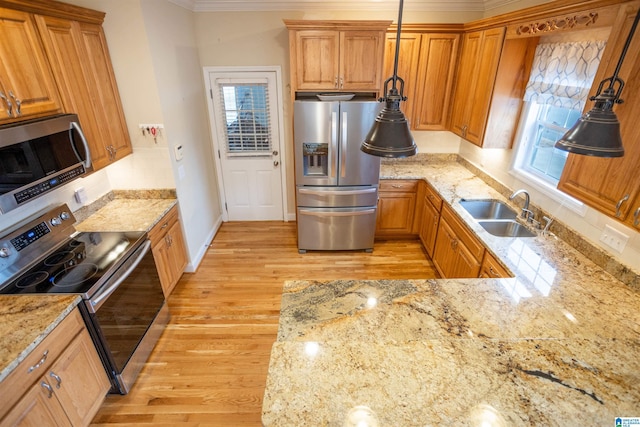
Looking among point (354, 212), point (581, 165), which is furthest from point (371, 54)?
point (581, 165)

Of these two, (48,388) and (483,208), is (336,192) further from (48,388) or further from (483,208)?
(48,388)

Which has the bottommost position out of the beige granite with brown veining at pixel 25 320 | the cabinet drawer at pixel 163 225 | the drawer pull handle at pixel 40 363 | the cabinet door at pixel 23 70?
the drawer pull handle at pixel 40 363

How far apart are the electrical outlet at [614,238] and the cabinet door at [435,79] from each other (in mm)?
2085

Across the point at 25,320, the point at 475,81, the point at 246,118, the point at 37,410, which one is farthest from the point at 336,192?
the point at 37,410

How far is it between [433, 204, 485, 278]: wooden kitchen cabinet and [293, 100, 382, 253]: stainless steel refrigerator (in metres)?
0.79

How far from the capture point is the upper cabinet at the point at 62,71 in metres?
1.78

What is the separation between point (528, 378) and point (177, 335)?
2.56 meters

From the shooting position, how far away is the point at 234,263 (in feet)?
12.2

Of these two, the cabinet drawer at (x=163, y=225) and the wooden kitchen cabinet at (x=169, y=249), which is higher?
the cabinet drawer at (x=163, y=225)

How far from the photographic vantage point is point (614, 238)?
6.46ft

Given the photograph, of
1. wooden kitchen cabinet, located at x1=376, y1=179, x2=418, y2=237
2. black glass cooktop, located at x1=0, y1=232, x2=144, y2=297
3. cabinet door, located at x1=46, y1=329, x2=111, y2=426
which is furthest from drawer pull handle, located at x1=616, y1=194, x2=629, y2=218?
cabinet door, located at x1=46, y1=329, x2=111, y2=426

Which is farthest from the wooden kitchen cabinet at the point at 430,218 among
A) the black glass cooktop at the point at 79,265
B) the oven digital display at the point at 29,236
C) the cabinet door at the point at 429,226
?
the oven digital display at the point at 29,236

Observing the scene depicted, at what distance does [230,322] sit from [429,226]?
2.32 m

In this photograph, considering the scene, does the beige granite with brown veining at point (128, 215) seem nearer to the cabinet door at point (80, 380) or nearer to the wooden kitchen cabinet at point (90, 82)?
the wooden kitchen cabinet at point (90, 82)
